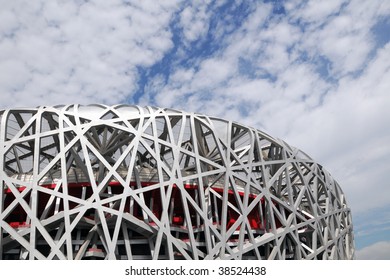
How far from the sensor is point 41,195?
22844 mm

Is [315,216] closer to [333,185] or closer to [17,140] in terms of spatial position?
[333,185]

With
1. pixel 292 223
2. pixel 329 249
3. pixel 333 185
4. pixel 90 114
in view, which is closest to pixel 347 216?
pixel 333 185

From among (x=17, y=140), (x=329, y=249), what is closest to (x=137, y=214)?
(x=17, y=140)

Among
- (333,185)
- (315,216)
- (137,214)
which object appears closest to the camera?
(137,214)

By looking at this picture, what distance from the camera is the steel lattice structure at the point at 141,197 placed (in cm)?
1862

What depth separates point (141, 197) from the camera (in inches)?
792

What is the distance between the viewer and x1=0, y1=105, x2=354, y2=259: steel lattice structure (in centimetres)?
1862

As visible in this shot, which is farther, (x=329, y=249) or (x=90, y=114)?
(x=329, y=249)

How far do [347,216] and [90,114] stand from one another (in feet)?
84.6

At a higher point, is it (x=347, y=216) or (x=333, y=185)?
(x=333, y=185)
